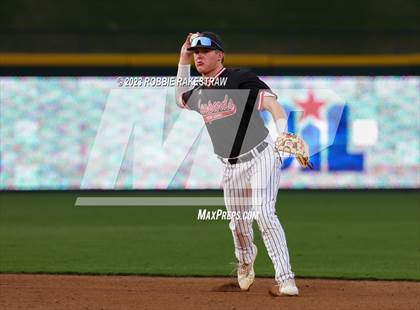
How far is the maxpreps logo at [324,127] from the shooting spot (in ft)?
51.5

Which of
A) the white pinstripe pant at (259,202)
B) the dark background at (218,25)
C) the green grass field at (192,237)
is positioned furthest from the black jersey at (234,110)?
the dark background at (218,25)

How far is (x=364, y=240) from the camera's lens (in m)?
10.8

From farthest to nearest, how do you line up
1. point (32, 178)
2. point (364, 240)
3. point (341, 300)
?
1. point (32, 178)
2. point (364, 240)
3. point (341, 300)

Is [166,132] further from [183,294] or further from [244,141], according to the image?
[244,141]

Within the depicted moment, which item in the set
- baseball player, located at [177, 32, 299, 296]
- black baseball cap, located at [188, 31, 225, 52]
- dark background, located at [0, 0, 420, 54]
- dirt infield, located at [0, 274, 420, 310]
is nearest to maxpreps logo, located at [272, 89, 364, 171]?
dark background, located at [0, 0, 420, 54]

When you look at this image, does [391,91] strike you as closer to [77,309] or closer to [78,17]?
[78,17]

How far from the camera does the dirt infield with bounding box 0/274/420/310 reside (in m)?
6.45

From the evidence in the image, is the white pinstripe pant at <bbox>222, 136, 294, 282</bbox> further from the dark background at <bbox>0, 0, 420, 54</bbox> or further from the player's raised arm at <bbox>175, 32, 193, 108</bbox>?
the dark background at <bbox>0, 0, 420, 54</bbox>

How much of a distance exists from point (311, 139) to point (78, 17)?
15.0ft

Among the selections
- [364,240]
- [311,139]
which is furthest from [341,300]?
[311,139]

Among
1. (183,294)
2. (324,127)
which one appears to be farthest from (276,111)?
(324,127)

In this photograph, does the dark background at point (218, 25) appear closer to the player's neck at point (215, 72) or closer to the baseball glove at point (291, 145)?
the player's neck at point (215, 72)

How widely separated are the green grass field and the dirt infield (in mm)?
465

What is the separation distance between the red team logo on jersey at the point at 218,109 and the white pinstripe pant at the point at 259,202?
1.11ft
